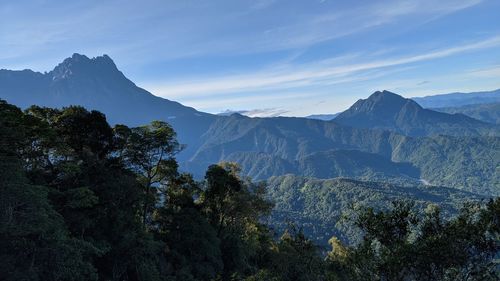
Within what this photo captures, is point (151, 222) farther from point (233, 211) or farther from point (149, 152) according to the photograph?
point (233, 211)

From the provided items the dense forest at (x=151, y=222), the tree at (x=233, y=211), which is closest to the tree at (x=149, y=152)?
the dense forest at (x=151, y=222)

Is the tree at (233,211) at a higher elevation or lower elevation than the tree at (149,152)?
lower

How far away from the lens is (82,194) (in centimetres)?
3091

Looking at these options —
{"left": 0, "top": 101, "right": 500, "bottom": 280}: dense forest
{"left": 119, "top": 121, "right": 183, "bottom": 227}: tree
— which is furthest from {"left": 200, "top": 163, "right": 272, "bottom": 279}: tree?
{"left": 119, "top": 121, "right": 183, "bottom": 227}: tree

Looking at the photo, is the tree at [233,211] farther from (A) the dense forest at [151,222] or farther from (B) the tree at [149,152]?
(B) the tree at [149,152]

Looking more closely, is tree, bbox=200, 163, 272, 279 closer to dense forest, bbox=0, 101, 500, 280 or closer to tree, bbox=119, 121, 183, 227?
dense forest, bbox=0, 101, 500, 280

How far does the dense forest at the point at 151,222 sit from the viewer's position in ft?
70.4

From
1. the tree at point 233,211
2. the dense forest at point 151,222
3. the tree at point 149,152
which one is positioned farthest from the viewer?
the tree at point 233,211

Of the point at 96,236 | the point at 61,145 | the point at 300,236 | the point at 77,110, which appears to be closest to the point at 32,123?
the point at 61,145

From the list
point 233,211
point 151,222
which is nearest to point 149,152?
point 151,222

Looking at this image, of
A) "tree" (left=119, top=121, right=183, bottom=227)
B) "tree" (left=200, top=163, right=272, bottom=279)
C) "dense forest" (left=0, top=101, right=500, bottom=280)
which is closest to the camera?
"dense forest" (left=0, top=101, right=500, bottom=280)

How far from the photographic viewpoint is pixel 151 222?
48875 millimetres

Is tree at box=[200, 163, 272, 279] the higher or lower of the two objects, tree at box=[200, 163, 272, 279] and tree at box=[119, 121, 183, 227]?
the lower

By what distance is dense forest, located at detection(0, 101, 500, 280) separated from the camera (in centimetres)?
2145
